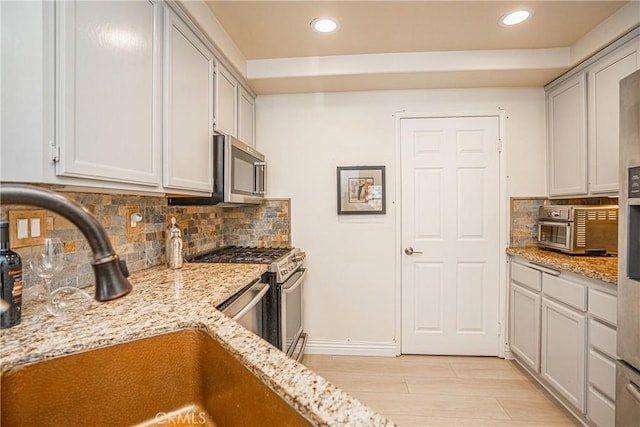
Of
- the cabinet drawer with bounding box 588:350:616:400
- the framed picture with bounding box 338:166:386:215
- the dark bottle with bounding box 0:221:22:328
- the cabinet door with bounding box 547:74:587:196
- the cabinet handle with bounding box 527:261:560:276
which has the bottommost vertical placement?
the cabinet drawer with bounding box 588:350:616:400

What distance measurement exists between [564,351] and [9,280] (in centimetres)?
274

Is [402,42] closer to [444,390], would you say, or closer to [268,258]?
[268,258]

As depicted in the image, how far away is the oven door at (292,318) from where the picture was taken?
2086 mm

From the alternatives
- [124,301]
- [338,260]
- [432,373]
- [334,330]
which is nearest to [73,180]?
[124,301]

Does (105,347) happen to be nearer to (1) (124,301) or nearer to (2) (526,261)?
(1) (124,301)

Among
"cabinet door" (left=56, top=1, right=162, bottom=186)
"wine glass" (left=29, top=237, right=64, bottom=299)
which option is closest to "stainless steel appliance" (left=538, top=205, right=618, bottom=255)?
"cabinet door" (left=56, top=1, right=162, bottom=186)

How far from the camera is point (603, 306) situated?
1650 millimetres

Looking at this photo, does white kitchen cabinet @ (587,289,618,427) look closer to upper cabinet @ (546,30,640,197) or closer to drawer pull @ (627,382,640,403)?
drawer pull @ (627,382,640,403)

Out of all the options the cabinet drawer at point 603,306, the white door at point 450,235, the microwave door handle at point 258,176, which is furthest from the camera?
the white door at point 450,235

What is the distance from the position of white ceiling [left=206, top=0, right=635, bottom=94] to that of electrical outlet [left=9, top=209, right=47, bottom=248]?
144 centimetres

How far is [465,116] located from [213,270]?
2386mm

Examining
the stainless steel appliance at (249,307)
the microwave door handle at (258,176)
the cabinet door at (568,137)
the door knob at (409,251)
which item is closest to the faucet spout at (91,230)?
the stainless steel appliance at (249,307)

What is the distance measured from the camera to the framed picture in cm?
273

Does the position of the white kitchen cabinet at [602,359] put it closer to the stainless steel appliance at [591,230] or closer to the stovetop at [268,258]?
the stainless steel appliance at [591,230]
